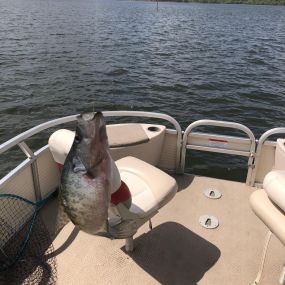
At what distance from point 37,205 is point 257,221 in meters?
2.88

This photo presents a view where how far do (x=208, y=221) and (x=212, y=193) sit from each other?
0.66 meters

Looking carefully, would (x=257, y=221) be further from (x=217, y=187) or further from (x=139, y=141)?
(x=139, y=141)

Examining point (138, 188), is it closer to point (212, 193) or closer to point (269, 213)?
point (269, 213)

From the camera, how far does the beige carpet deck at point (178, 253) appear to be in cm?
368

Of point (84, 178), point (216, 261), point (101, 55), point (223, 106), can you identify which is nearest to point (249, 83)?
point (223, 106)

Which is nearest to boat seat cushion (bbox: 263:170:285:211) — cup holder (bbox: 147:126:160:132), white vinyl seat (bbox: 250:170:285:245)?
white vinyl seat (bbox: 250:170:285:245)

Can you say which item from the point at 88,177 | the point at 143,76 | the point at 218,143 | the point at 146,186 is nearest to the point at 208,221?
the point at 218,143

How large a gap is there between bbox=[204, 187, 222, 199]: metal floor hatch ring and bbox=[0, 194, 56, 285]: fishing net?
89.9 inches

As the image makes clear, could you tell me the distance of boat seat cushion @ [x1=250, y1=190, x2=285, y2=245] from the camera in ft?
9.90

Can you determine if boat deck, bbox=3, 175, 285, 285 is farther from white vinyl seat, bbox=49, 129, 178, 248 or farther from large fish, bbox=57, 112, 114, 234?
large fish, bbox=57, 112, 114, 234

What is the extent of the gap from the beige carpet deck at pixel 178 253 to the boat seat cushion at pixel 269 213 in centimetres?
88

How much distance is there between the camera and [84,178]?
6.73ft

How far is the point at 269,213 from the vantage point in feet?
10.4

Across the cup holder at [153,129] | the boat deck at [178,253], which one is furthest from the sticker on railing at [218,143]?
the boat deck at [178,253]
